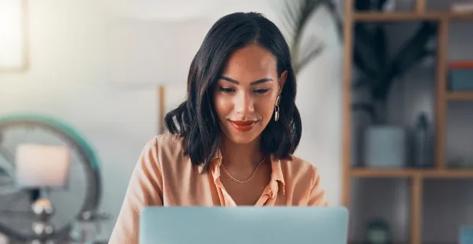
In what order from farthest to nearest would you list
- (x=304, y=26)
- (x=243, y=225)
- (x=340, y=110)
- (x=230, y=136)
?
1. (x=340, y=110)
2. (x=304, y=26)
3. (x=230, y=136)
4. (x=243, y=225)

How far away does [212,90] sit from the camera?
2.86 ft

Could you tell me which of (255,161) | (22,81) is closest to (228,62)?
(255,161)

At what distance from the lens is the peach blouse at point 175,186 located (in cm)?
90

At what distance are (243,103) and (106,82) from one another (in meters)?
1.33

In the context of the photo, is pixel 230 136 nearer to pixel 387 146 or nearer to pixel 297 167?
pixel 297 167

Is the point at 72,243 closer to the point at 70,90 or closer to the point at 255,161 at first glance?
the point at 70,90

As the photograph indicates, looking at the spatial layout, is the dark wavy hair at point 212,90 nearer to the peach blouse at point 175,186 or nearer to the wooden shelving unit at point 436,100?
the peach blouse at point 175,186

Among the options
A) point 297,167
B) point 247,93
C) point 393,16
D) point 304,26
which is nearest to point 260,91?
point 247,93

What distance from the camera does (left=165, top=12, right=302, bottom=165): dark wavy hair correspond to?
874 millimetres

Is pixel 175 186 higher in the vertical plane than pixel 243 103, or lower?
lower

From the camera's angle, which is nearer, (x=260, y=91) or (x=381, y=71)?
(x=260, y=91)

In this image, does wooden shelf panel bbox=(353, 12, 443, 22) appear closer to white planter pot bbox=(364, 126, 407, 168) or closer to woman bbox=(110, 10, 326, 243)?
white planter pot bbox=(364, 126, 407, 168)

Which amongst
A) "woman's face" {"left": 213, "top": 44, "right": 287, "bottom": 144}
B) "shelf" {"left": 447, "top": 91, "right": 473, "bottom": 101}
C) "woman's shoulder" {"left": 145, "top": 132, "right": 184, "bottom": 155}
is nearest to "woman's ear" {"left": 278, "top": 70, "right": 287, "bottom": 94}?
"woman's face" {"left": 213, "top": 44, "right": 287, "bottom": 144}

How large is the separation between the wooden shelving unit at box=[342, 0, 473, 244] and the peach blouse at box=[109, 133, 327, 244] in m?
Result: 1.35
